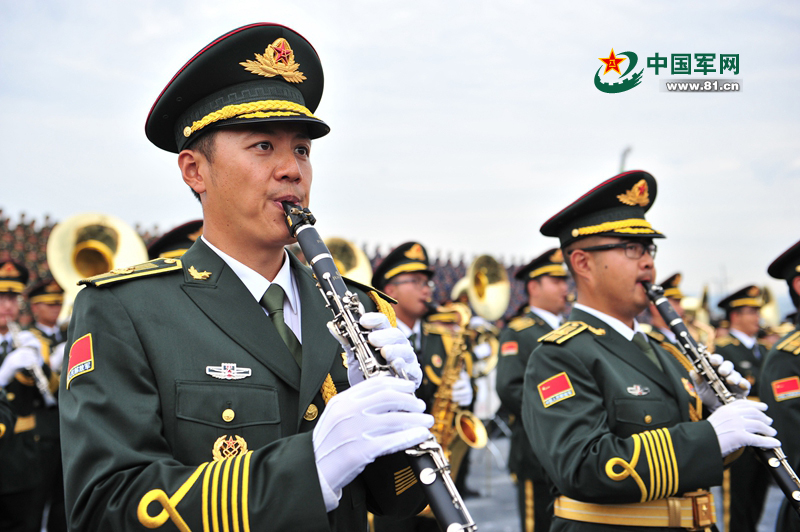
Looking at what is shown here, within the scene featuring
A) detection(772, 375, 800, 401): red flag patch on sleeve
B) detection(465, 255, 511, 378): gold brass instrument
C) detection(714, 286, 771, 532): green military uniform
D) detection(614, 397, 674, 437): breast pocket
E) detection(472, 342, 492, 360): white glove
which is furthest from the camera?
detection(465, 255, 511, 378): gold brass instrument

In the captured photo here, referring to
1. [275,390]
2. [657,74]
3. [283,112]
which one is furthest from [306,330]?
[657,74]

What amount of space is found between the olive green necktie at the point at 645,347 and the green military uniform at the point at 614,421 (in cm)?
1

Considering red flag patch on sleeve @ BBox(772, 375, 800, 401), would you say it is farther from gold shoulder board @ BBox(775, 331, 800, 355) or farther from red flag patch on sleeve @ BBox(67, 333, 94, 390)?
red flag patch on sleeve @ BBox(67, 333, 94, 390)

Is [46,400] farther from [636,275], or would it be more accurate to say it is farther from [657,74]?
[657,74]

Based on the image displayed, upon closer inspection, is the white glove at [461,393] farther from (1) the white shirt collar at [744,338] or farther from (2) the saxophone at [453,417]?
(1) the white shirt collar at [744,338]

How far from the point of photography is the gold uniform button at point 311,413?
7.18 ft

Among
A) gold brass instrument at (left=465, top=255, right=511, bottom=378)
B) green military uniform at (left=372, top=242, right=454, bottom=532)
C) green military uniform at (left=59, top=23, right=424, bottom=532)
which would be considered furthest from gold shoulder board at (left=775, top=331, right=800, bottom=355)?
gold brass instrument at (left=465, top=255, right=511, bottom=378)

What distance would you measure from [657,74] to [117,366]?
580 centimetres

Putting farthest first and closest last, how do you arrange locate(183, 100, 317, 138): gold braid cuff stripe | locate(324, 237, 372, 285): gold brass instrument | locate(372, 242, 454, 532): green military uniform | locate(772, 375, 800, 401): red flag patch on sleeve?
1. locate(324, 237, 372, 285): gold brass instrument
2. locate(372, 242, 454, 532): green military uniform
3. locate(772, 375, 800, 401): red flag patch on sleeve
4. locate(183, 100, 317, 138): gold braid cuff stripe

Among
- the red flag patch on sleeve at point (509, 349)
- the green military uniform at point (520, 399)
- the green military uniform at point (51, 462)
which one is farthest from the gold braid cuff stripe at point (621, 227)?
the green military uniform at point (51, 462)

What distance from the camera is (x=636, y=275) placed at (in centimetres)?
411

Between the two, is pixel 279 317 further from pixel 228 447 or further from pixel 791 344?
pixel 791 344

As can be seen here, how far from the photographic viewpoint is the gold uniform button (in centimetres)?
219

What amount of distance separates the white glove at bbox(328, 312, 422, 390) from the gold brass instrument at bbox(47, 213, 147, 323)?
7.14 metres
